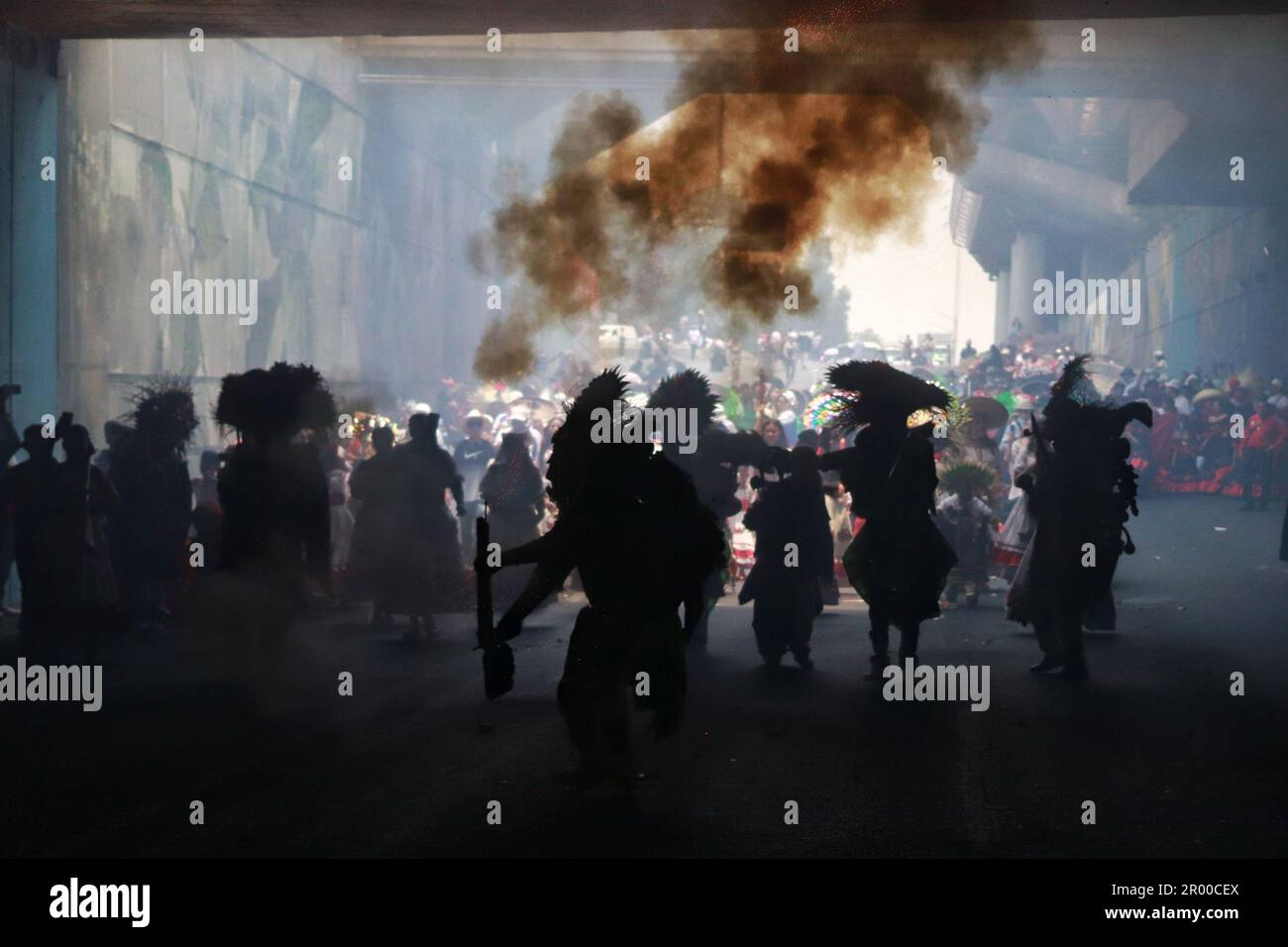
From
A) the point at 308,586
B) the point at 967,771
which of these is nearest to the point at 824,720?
the point at 967,771

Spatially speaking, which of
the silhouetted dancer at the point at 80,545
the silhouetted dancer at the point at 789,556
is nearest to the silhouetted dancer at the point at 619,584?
the silhouetted dancer at the point at 789,556

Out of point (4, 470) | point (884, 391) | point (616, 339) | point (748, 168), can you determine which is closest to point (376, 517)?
point (4, 470)

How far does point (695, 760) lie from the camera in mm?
7078

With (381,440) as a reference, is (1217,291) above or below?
above

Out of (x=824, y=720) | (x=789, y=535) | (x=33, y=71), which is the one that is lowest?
(x=824, y=720)

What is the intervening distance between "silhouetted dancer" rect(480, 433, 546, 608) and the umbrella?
395 cm

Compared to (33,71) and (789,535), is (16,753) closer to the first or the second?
(789,535)

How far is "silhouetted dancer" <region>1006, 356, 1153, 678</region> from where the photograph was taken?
9.09 metres

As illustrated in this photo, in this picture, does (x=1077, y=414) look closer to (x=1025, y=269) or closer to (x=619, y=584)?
(x=619, y=584)

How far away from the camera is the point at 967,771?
6.81 m

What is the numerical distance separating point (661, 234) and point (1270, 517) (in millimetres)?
8704

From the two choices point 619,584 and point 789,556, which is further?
point 789,556

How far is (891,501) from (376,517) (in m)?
3.87
